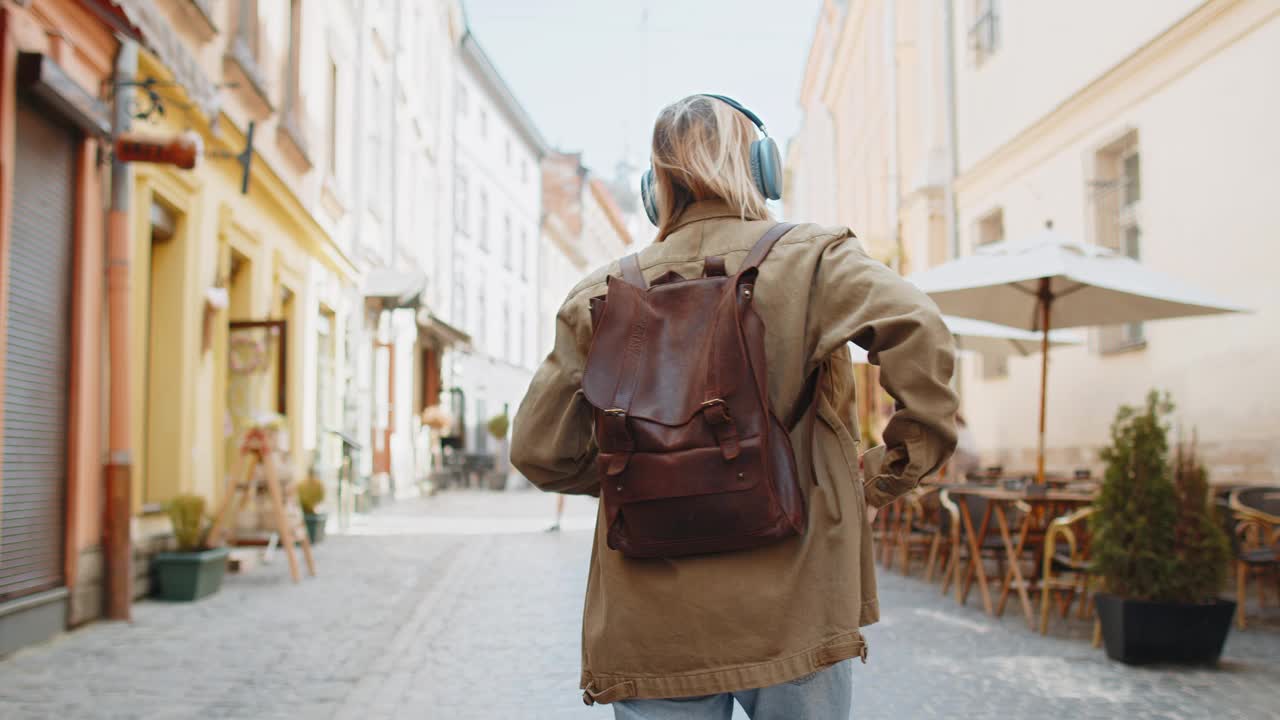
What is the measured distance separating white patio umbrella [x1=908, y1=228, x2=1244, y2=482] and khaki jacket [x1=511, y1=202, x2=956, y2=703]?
595 cm

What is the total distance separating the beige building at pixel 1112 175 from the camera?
9297mm

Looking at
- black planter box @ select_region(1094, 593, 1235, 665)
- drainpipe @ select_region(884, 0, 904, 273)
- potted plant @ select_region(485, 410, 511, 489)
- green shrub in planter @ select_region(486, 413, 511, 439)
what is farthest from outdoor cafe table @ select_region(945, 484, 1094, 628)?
green shrub in planter @ select_region(486, 413, 511, 439)

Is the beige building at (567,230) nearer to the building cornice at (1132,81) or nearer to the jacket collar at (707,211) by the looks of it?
the building cornice at (1132,81)

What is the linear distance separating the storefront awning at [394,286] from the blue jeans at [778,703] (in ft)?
57.0

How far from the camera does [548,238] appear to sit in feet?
149

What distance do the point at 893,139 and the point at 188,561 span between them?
1472 centimetres

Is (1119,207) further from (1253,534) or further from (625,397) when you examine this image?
(625,397)

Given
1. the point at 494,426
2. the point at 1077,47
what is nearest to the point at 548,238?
the point at 494,426

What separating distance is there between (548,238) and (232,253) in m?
33.6

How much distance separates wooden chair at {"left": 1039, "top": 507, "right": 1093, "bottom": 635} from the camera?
7004 millimetres

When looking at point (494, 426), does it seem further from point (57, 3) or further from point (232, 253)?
point (57, 3)

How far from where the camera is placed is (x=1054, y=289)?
28.5 feet

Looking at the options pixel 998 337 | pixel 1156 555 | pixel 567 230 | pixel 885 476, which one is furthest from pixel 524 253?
pixel 885 476

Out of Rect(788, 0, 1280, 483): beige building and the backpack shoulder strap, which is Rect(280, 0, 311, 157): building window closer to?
Rect(788, 0, 1280, 483): beige building
